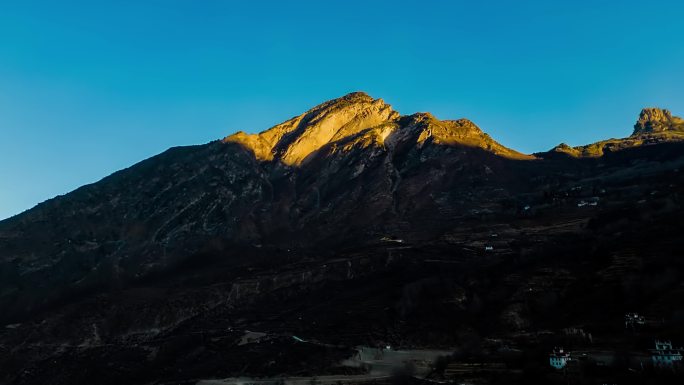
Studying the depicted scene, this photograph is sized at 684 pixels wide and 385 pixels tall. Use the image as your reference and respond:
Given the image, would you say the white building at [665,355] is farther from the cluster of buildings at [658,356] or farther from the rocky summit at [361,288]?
the rocky summit at [361,288]

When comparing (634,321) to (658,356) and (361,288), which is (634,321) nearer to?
(658,356)

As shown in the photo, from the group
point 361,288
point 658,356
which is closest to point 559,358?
point 658,356

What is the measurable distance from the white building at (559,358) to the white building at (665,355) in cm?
945

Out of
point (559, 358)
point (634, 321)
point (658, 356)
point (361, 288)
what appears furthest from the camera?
point (361, 288)

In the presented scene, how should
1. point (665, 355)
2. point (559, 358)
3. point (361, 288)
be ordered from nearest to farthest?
point (665, 355)
point (559, 358)
point (361, 288)

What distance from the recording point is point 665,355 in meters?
67.0

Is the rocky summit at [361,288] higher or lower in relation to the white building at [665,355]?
higher

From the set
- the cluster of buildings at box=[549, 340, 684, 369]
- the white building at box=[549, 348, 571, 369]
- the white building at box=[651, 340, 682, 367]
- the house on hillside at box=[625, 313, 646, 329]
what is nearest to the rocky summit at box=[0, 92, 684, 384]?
the house on hillside at box=[625, 313, 646, 329]

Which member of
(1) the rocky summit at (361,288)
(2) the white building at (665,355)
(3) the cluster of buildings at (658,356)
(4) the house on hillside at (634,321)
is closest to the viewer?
(3) the cluster of buildings at (658,356)

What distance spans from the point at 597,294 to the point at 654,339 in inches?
903

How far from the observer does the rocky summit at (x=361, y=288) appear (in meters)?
86.1

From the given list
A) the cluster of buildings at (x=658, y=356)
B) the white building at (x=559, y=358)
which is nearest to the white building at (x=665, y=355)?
the cluster of buildings at (x=658, y=356)

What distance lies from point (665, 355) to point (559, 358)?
11.6 meters

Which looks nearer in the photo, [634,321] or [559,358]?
[559,358]
